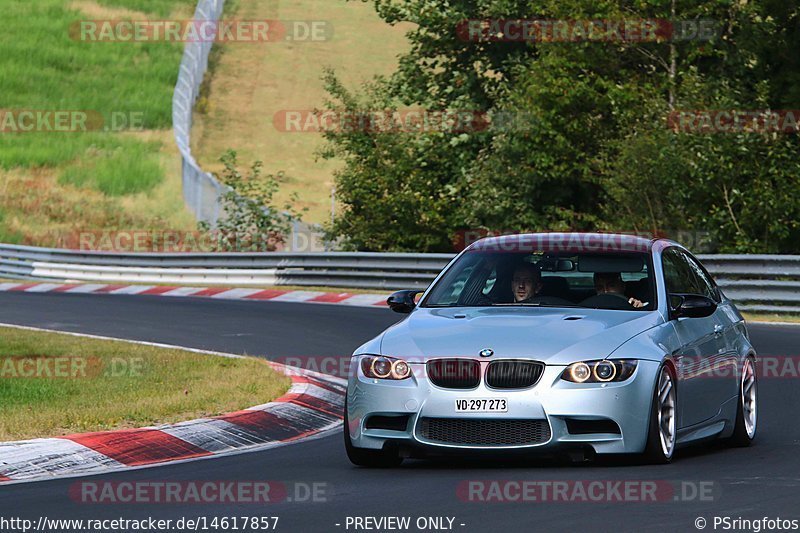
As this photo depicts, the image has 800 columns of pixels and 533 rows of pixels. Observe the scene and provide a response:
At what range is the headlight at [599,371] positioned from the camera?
9.01 metres

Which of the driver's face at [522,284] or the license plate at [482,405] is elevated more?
the driver's face at [522,284]

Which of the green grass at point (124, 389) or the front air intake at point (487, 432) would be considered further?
the green grass at point (124, 389)

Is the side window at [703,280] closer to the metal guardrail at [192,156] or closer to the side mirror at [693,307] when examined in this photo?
the side mirror at [693,307]

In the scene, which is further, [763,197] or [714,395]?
[763,197]

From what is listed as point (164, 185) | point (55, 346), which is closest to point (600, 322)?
point (55, 346)

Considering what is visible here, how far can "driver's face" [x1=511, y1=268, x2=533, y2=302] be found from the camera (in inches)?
408

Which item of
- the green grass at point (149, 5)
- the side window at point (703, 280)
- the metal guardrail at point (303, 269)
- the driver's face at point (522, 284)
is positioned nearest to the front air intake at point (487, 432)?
the driver's face at point (522, 284)

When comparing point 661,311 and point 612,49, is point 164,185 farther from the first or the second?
→ point 661,311

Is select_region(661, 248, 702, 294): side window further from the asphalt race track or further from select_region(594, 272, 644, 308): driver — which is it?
the asphalt race track

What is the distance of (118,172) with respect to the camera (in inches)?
2312

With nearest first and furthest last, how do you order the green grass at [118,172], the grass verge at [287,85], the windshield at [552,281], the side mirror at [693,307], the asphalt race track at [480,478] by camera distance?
1. the asphalt race track at [480,478]
2. the side mirror at [693,307]
3. the windshield at [552,281]
4. the green grass at [118,172]
5. the grass verge at [287,85]

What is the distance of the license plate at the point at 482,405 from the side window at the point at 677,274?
1923 mm

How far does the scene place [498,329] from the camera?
370 inches

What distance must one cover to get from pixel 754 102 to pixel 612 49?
4.66 meters
